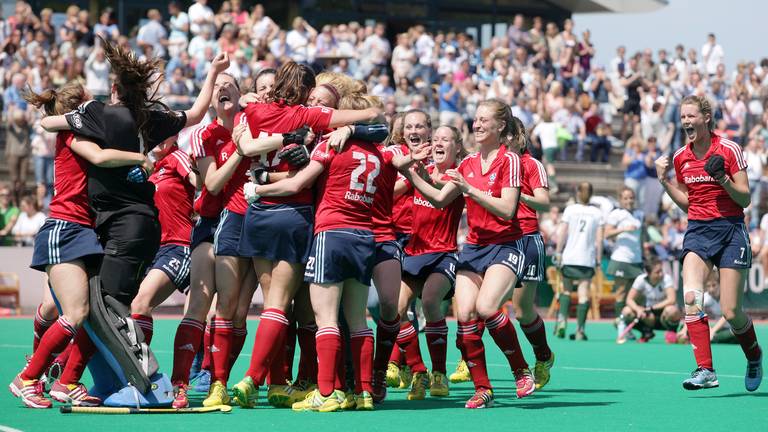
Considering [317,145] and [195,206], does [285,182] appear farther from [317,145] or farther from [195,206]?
[195,206]

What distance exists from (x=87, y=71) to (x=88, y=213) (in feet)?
48.9

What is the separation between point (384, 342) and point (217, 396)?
140 cm

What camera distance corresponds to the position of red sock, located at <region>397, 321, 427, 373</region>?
378 inches

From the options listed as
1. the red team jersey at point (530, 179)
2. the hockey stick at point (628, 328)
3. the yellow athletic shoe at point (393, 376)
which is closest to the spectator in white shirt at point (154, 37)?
the hockey stick at point (628, 328)

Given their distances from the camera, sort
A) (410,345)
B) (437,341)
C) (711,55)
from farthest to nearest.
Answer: (711,55) → (410,345) → (437,341)

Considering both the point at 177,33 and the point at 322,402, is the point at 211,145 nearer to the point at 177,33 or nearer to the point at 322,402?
the point at 322,402

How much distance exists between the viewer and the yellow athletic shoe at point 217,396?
825 cm

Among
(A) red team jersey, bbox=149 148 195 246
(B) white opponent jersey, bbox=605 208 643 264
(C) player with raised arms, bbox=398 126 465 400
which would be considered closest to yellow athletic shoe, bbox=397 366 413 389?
(C) player with raised arms, bbox=398 126 465 400

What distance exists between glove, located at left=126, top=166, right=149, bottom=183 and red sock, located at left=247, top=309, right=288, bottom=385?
1.14 meters

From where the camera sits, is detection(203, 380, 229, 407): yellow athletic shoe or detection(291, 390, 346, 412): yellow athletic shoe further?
detection(203, 380, 229, 407): yellow athletic shoe

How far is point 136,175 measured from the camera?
8.07 m

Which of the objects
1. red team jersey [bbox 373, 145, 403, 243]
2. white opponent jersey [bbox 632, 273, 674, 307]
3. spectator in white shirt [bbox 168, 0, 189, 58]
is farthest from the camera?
spectator in white shirt [bbox 168, 0, 189, 58]

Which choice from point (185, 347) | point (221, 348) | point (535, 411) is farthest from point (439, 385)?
point (185, 347)

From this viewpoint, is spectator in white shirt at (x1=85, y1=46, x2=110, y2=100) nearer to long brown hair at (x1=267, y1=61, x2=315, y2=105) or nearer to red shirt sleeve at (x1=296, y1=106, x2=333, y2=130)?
long brown hair at (x1=267, y1=61, x2=315, y2=105)
